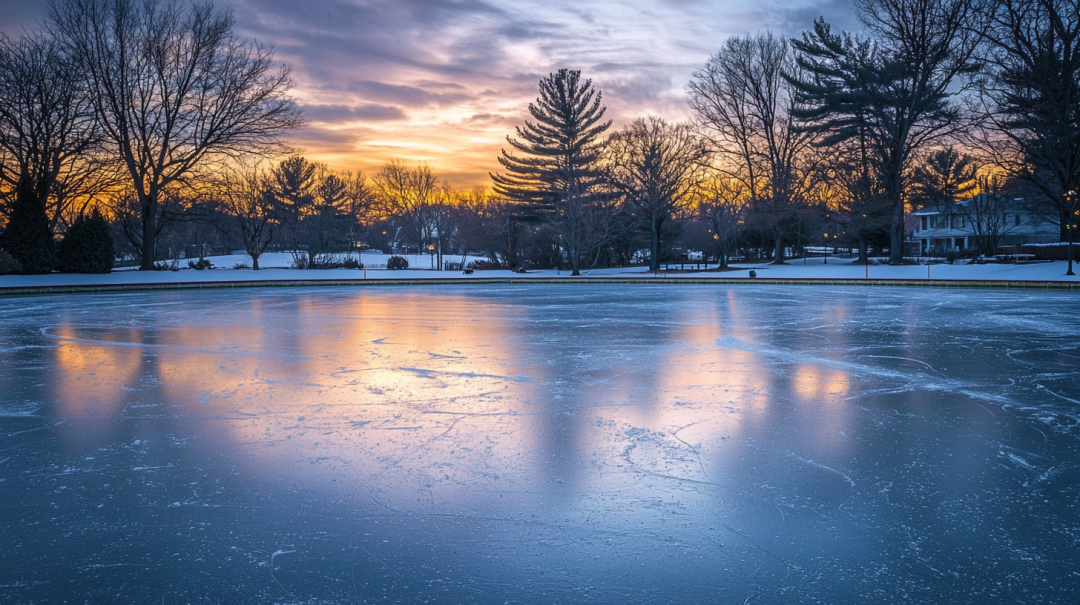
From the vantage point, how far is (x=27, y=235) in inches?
1188

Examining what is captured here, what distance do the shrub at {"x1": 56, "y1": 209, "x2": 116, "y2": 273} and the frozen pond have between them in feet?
87.4

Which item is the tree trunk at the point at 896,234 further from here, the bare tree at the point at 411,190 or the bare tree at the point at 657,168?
the bare tree at the point at 411,190

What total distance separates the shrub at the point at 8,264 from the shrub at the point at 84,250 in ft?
5.22

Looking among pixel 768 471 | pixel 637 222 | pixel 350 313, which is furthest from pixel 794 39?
pixel 768 471

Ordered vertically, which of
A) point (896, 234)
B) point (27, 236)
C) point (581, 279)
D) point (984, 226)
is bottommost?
point (581, 279)

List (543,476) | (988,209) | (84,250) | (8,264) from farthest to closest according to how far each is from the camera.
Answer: (988,209) < (84,250) < (8,264) < (543,476)

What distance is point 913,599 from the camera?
2.80 metres

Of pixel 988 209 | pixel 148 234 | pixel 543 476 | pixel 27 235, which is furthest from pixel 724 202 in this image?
pixel 543 476

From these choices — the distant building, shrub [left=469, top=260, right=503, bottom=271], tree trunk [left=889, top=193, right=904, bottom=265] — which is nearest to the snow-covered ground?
tree trunk [left=889, top=193, right=904, bottom=265]

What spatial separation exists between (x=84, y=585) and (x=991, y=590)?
395cm

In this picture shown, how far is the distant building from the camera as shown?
2069 inches

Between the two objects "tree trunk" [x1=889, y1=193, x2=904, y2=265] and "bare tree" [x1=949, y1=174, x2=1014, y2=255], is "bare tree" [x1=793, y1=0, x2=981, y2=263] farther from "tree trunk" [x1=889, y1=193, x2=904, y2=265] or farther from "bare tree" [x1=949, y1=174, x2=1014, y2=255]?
"bare tree" [x1=949, y1=174, x2=1014, y2=255]

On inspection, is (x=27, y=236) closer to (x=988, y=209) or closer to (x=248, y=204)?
(x=248, y=204)

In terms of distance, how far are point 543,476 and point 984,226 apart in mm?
70951
